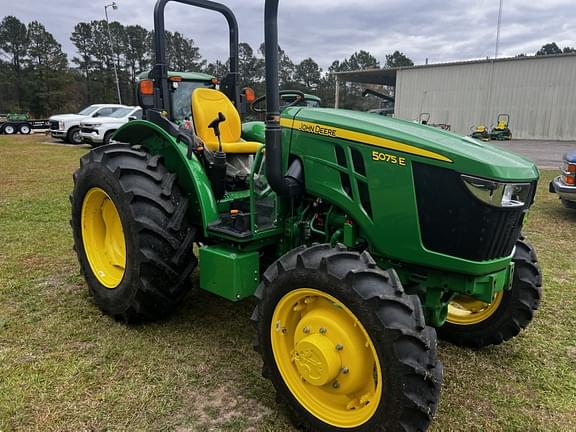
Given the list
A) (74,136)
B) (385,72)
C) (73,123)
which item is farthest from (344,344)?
(385,72)

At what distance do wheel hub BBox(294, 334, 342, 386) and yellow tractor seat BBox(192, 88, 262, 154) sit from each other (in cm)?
169

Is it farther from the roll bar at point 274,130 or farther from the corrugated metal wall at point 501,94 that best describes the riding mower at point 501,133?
the roll bar at point 274,130

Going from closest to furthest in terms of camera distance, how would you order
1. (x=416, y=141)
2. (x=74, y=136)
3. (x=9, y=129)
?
(x=416, y=141)
(x=74, y=136)
(x=9, y=129)

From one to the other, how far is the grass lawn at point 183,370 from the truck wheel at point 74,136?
1523 cm

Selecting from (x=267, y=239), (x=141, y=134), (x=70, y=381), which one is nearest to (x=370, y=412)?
(x=267, y=239)

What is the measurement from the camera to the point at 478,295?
2359 millimetres

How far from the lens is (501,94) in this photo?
28.8 meters

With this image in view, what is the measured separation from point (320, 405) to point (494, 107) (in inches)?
1206

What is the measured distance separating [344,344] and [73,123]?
60.2ft

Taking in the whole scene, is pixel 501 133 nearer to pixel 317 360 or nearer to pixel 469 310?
pixel 469 310

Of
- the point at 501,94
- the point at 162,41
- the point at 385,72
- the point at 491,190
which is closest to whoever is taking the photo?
the point at 491,190

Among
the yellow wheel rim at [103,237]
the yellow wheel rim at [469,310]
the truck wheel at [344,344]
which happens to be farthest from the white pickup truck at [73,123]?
the truck wheel at [344,344]

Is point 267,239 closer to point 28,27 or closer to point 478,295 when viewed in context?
point 478,295

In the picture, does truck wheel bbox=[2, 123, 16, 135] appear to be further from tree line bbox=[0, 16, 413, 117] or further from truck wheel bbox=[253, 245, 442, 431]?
truck wheel bbox=[253, 245, 442, 431]
